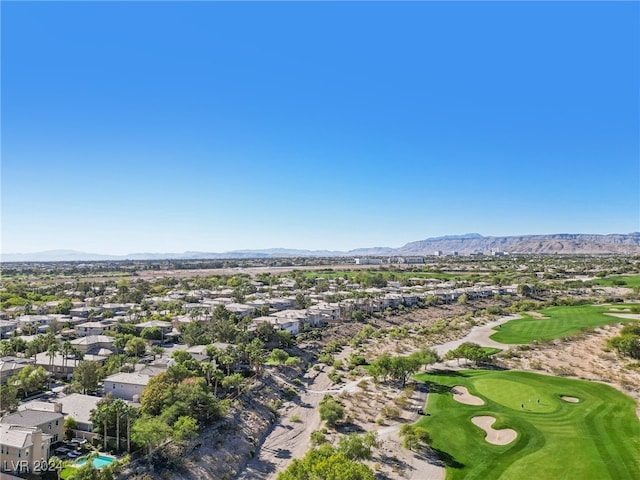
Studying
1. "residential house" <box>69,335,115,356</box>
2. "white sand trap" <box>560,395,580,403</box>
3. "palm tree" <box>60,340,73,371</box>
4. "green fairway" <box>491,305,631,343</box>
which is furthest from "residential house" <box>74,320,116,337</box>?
"green fairway" <box>491,305,631,343</box>

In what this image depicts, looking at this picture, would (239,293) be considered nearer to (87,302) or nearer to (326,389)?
(87,302)

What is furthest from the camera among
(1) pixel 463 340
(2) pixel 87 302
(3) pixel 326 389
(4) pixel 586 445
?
(2) pixel 87 302

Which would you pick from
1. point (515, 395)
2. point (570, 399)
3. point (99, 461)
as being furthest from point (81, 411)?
point (570, 399)

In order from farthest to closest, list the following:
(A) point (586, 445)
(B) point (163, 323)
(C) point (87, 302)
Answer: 1. (C) point (87, 302)
2. (B) point (163, 323)
3. (A) point (586, 445)

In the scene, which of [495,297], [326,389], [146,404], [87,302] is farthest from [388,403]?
[495,297]

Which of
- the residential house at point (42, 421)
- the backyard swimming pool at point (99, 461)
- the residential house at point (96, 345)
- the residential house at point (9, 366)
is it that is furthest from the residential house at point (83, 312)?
the backyard swimming pool at point (99, 461)

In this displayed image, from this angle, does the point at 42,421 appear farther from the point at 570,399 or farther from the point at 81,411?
the point at 570,399
